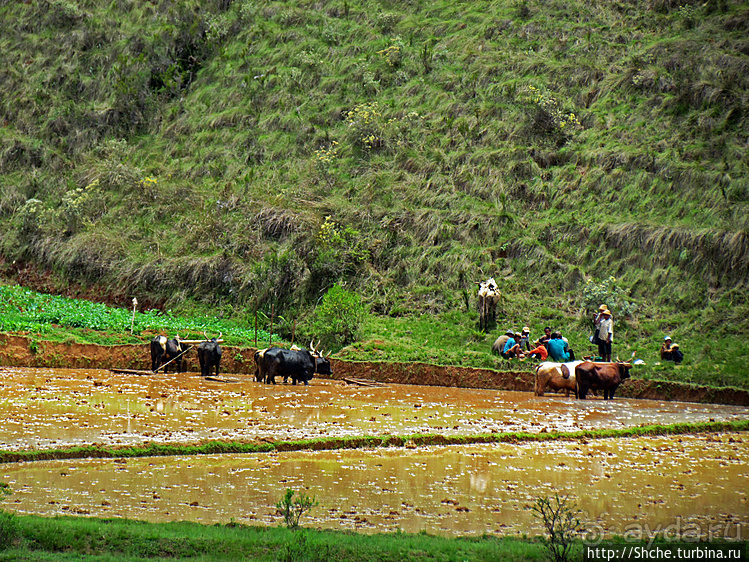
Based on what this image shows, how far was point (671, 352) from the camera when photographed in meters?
19.9

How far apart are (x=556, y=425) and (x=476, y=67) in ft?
81.0

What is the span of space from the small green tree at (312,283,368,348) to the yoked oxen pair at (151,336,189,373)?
4.52 m

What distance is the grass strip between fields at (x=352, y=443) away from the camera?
1004 cm

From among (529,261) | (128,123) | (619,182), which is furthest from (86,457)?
(128,123)

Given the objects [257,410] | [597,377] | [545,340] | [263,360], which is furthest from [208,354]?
[597,377]

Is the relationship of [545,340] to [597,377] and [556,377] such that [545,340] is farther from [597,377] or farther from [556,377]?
[597,377]

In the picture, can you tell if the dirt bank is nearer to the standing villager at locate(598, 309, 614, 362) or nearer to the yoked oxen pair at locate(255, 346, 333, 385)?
the standing villager at locate(598, 309, 614, 362)

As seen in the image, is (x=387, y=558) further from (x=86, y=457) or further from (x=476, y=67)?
(x=476, y=67)

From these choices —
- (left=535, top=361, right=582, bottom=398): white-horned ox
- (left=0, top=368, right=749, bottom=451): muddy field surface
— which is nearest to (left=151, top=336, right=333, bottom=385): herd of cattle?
(left=0, top=368, right=749, bottom=451): muddy field surface

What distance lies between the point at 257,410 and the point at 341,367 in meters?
6.60

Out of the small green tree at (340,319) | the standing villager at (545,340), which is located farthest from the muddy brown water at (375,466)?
the small green tree at (340,319)

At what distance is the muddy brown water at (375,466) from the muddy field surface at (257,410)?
2.1 inches

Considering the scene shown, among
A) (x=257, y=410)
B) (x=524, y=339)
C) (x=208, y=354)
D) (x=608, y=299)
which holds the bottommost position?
(x=257, y=410)

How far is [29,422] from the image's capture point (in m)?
12.1
